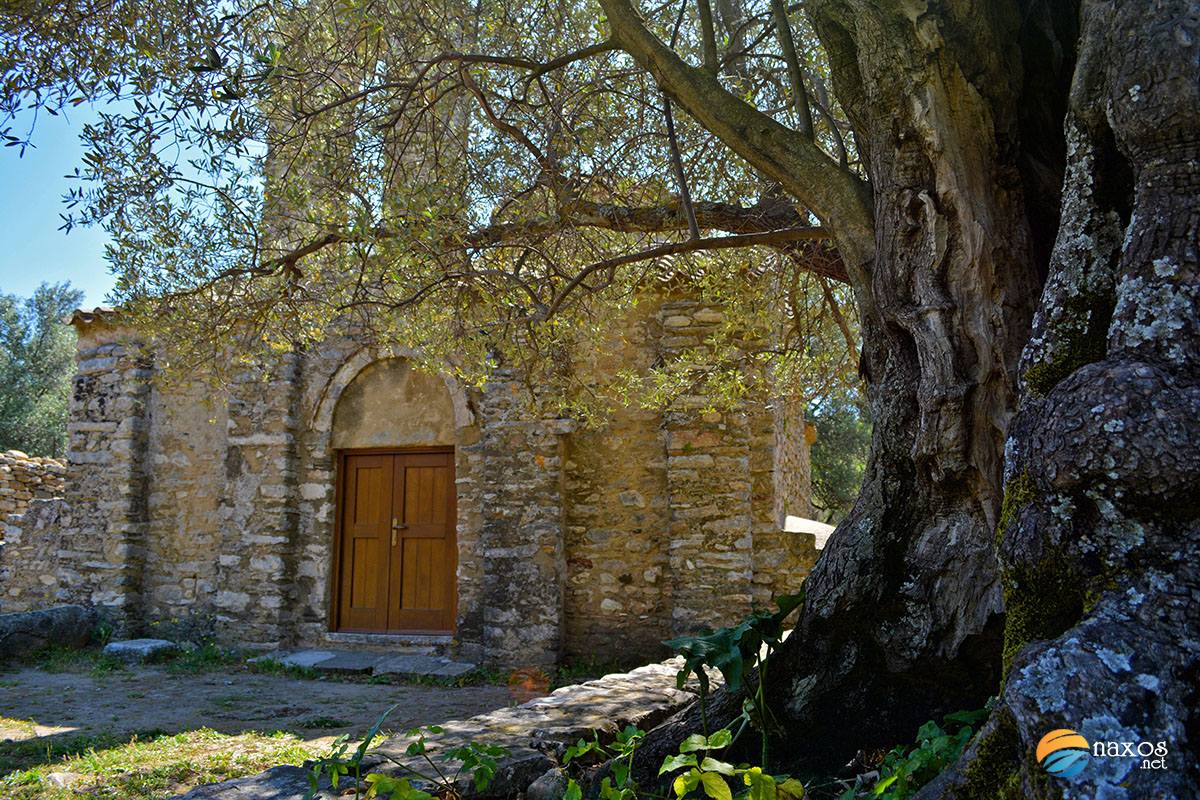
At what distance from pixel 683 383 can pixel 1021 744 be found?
17.7ft

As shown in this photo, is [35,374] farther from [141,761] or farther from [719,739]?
[719,739]

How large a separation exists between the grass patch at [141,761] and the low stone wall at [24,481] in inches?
364

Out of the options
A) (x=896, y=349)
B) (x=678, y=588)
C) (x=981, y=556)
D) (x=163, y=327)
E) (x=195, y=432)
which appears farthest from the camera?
(x=195, y=432)

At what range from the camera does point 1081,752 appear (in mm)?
1463

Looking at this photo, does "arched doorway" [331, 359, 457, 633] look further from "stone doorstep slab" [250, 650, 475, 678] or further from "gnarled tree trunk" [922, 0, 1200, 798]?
"gnarled tree trunk" [922, 0, 1200, 798]

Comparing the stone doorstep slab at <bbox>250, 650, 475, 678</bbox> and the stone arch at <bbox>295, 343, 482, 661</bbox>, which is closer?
the stone doorstep slab at <bbox>250, 650, 475, 678</bbox>

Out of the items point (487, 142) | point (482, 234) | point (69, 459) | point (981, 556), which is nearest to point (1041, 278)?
point (981, 556)

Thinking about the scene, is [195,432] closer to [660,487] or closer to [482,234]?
[660,487]

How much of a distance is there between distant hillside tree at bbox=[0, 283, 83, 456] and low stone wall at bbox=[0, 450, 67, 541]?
6935 mm

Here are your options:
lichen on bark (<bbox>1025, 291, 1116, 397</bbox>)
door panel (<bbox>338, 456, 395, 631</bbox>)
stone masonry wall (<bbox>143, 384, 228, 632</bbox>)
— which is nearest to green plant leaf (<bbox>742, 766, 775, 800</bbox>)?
lichen on bark (<bbox>1025, 291, 1116, 397</bbox>)

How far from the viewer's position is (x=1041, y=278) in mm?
2715

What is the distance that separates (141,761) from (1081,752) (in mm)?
5026

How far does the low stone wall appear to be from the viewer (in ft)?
43.3

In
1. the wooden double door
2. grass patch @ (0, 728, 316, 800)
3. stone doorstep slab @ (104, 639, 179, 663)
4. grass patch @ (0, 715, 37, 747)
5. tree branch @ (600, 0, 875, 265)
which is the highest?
tree branch @ (600, 0, 875, 265)
